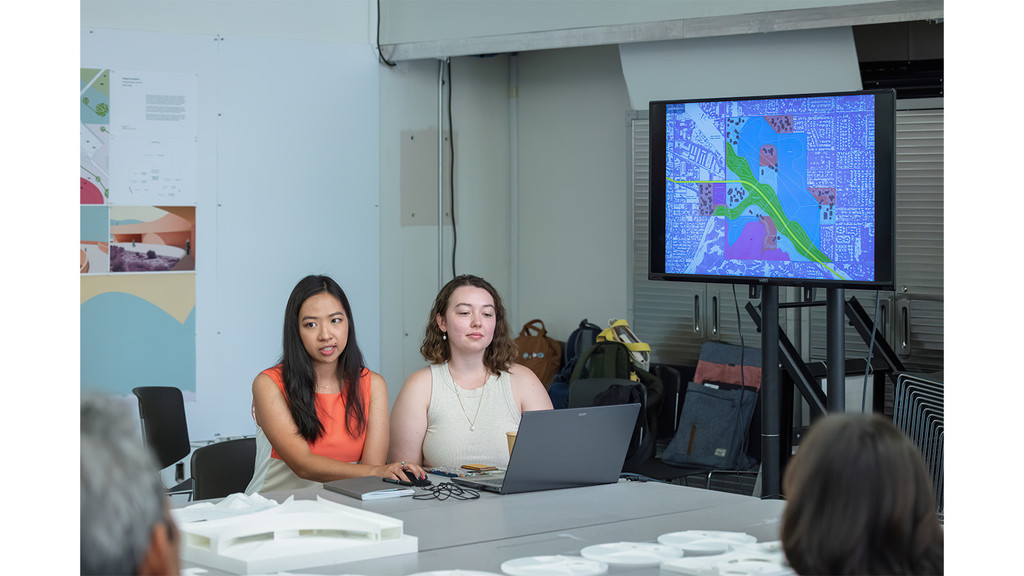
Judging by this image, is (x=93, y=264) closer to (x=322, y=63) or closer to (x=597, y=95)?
(x=322, y=63)

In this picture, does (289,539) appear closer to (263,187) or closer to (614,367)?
(614,367)

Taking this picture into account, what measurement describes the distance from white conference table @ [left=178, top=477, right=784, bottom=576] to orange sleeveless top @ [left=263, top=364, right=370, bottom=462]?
1.33 ft

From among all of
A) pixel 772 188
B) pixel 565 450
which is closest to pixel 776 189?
pixel 772 188

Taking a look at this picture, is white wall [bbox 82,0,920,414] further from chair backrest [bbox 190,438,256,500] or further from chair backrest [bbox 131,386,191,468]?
chair backrest [bbox 190,438,256,500]

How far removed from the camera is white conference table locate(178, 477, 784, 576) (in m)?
2.22

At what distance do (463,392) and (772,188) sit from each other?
46.8 inches

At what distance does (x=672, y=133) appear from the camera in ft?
12.2

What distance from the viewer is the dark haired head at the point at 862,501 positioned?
58.3 inches

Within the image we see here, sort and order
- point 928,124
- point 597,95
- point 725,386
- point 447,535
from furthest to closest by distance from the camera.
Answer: point 597,95 < point 725,386 < point 928,124 < point 447,535

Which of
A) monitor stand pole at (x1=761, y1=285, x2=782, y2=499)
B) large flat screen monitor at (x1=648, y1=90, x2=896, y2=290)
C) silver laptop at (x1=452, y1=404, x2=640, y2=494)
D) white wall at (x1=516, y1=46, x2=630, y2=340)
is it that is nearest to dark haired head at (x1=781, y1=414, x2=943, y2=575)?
silver laptop at (x1=452, y1=404, x2=640, y2=494)

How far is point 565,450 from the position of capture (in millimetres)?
2955

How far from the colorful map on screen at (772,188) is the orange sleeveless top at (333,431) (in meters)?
1.22

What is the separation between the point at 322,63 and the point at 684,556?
3.97 meters

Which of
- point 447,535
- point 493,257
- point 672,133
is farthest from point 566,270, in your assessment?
point 447,535
